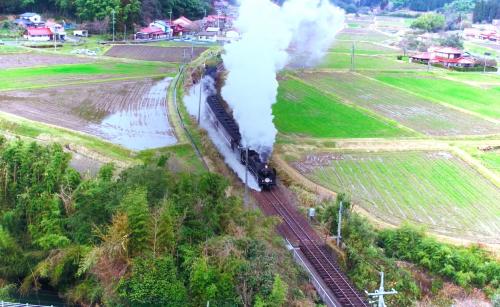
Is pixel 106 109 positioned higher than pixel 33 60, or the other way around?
pixel 33 60

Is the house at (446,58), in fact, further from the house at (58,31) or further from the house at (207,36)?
the house at (58,31)

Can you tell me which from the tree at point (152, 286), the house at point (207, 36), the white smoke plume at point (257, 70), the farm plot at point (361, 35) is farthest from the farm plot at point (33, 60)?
the farm plot at point (361, 35)

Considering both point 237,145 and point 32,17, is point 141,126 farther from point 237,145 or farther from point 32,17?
point 32,17

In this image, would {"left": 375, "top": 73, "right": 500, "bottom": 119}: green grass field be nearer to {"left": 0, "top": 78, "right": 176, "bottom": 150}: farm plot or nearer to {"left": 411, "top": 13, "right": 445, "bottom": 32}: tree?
{"left": 0, "top": 78, "right": 176, "bottom": 150}: farm plot

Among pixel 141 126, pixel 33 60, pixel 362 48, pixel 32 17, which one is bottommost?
pixel 141 126

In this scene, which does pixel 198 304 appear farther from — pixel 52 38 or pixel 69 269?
pixel 52 38

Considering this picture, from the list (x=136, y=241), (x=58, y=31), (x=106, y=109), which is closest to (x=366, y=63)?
(x=106, y=109)
